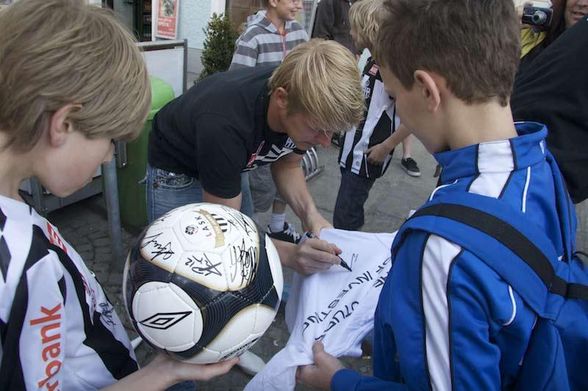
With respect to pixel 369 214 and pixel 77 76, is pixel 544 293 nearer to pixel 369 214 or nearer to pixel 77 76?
pixel 77 76

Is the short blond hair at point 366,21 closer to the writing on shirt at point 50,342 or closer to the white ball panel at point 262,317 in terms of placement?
the white ball panel at point 262,317

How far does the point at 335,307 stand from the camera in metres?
1.88

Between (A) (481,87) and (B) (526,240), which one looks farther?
(A) (481,87)

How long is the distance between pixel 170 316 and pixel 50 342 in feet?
0.94

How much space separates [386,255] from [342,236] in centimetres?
21

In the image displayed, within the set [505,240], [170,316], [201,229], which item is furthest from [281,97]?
[505,240]

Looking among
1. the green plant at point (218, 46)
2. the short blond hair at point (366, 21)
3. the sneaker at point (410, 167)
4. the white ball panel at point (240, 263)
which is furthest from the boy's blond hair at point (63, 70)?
the sneaker at point (410, 167)

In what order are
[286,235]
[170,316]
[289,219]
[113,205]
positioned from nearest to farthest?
1. [170,316]
2. [113,205]
3. [286,235]
4. [289,219]

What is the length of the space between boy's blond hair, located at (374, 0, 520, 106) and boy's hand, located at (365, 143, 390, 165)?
198cm

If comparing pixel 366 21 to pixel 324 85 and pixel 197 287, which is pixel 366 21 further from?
pixel 197 287

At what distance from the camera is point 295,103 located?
1819 mm

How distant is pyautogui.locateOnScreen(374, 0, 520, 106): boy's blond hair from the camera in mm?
1143

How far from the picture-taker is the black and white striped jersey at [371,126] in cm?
319

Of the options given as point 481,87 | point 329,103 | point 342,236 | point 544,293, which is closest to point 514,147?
point 481,87
